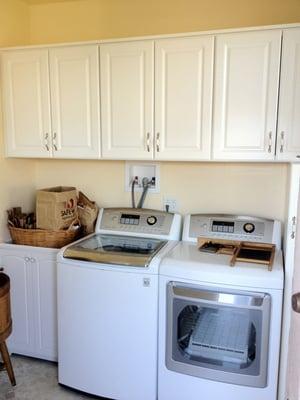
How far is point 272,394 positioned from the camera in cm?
197

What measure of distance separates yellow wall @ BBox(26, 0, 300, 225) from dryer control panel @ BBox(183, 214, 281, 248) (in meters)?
0.13

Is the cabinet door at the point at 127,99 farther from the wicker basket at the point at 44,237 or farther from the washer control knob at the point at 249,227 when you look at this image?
the washer control knob at the point at 249,227

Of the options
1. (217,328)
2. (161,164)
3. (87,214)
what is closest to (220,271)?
(217,328)

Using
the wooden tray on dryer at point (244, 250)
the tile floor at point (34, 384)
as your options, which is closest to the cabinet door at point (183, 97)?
the wooden tray on dryer at point (244, 250)

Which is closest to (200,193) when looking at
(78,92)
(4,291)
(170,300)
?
(170,300)

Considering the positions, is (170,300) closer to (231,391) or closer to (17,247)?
(231,391)

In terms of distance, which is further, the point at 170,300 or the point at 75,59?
the point at 75,59

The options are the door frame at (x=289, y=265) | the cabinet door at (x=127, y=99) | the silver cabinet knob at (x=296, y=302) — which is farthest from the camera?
the cabinet door at (x=127, y=99)

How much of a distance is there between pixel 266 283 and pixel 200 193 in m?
0.93

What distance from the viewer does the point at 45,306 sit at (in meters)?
2.60

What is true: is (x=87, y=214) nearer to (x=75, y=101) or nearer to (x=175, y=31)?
(x=75, y=101)

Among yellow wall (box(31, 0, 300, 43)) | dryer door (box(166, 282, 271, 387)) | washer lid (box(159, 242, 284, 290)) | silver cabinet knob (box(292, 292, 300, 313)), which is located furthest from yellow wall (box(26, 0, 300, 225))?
silver cabinet knob (box(292, 292, 300, 313))

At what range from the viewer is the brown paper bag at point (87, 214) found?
277cm

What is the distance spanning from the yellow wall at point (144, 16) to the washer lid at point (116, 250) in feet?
4.78
